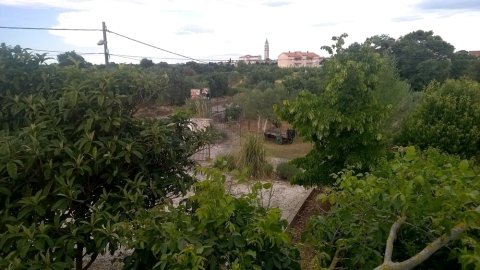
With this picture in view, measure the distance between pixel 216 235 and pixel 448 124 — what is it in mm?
8161

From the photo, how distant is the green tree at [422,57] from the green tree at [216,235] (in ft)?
99.8

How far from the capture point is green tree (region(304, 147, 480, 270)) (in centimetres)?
207

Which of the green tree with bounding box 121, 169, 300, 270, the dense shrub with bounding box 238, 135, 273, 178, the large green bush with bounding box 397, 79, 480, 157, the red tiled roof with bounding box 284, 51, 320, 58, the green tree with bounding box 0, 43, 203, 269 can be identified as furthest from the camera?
A: the red tiled roof with bounding box 284, 51, 320, 58

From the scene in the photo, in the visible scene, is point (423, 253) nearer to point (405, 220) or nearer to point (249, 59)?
point (405, 220)

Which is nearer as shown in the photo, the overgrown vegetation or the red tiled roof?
the overgrown vegetation

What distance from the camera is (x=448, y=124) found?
8.92m

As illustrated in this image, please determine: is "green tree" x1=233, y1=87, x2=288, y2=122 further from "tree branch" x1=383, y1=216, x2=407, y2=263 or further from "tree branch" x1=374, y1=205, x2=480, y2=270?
"tree branch" x1=374, y1=205, x2=480, y2=270

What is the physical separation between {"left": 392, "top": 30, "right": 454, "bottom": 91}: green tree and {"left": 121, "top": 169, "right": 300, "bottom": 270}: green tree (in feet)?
99.8

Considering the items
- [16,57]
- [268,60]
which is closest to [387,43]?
[268,60]

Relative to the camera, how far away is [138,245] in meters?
2.29

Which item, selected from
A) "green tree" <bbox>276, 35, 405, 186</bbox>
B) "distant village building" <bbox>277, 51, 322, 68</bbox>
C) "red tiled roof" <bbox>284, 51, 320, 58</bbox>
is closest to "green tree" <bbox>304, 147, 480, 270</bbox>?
"green tree" <bbox>276, 35, 405, 186</bbox>

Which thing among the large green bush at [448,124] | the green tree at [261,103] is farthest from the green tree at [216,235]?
the green tree at [261,103]

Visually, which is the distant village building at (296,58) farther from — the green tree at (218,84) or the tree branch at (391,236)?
the tree branch at (391,236)

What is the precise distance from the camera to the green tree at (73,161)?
2.78 metres
